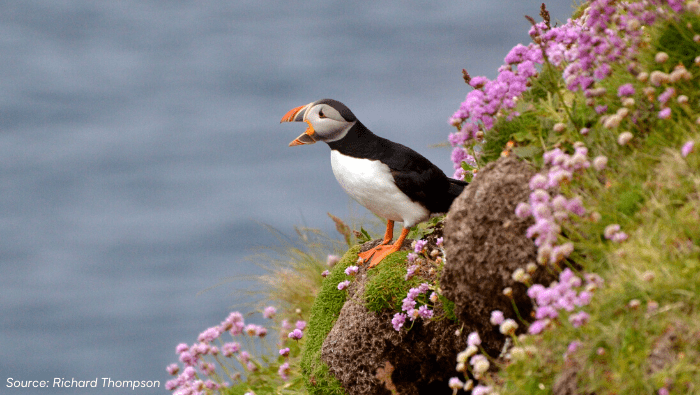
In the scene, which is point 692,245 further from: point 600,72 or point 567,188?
point 600,72

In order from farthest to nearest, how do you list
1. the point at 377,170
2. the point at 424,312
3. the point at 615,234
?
the point at 377,170 < the point at 424,312 < the point at 615,234

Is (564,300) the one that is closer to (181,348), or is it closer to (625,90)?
(625,90)

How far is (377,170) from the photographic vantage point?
560cm

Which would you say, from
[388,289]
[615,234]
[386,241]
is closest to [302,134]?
[386,241]

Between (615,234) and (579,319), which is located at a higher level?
(615,234)

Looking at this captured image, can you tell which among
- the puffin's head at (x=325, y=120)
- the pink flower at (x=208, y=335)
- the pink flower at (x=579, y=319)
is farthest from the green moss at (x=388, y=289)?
the pink flower at (x=579, y=319)

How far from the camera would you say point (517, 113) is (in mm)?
4582

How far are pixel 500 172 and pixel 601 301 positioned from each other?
1.19m

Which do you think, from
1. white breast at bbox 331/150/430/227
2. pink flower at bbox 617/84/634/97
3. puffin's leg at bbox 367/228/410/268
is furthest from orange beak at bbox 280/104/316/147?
pink flower at bbox 617/84/634/97

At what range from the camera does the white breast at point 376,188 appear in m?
5.60

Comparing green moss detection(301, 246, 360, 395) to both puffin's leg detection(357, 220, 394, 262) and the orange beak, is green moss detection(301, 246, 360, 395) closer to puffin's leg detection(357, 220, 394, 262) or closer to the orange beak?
puffin's leg detection(357, 220, 394, 262)

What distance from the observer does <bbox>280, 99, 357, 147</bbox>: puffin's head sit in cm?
582

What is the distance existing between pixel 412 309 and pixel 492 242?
1.42 meters

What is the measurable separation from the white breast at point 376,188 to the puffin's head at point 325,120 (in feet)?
0.66
